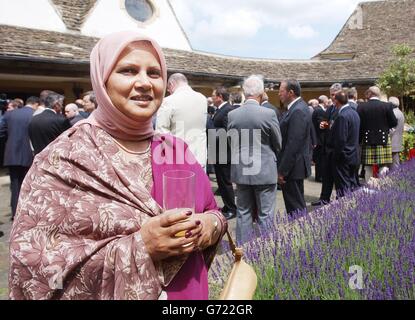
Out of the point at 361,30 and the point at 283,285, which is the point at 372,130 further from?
the point at 361,30

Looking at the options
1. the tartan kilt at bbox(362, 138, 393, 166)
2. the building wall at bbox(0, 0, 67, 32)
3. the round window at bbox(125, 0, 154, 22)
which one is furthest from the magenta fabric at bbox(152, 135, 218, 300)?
the round window at bbox(125, 0, 154, 22)

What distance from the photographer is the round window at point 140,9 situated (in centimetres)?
1762

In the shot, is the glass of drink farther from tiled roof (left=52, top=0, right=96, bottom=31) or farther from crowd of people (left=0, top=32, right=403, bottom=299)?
tiled roof (left=52, top=0, right=96, bottom=31)

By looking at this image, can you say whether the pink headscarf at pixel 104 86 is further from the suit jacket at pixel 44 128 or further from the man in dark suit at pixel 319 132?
the man in dark suit at pixel 319 132

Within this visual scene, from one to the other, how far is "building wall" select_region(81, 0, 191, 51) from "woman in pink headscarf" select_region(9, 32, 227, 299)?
1546 cm

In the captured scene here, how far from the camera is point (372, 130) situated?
7.51 metres

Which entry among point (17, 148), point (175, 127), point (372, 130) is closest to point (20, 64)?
point (17, 148)

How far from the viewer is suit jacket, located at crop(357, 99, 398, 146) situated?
24.3 ft

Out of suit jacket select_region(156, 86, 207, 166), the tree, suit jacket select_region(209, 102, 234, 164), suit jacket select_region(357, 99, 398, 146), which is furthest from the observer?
the tree

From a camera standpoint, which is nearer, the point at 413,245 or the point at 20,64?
the point at 413,245

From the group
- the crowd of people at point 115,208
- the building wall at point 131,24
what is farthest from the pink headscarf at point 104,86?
the building wall at point 131,24

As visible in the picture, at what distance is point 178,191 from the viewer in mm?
1308

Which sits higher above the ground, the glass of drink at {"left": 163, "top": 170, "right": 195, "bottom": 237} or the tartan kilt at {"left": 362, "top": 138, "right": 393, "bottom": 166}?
the tartan kilt at {"left": 362, "top": 138, "right": 393, "bottom": 166}
